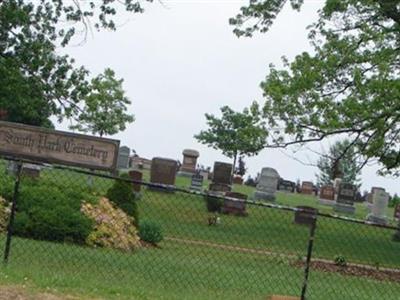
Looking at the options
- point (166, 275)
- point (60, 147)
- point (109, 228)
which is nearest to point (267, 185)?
point (60, 147)

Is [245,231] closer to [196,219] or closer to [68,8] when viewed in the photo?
[196,219]

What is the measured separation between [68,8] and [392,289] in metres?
15.3

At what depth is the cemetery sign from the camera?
14484mm

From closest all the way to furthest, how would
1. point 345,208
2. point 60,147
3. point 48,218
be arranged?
1. point 48,218
2. point 60,147
3. point 345,208

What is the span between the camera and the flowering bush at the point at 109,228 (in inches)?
495

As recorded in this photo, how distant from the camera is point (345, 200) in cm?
3609

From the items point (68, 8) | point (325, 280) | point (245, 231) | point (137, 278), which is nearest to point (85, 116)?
point (68, 8)

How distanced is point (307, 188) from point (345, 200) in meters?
19.5

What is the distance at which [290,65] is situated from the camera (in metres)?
23.4

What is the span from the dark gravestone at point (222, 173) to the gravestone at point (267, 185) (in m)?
1.64

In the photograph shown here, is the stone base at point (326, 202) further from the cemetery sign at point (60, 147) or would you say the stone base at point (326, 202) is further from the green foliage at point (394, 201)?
the cemetery sign at point (60, 147)

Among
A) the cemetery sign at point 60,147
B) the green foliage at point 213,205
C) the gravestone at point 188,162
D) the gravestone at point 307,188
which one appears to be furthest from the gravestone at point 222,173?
the gravestone at point 307,188

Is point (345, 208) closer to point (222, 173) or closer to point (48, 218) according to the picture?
point (222, 173)

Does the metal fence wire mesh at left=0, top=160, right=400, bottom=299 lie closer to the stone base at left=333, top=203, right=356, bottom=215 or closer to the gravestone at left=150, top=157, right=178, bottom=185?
the gravestone at left=150, top=157, right=178, bottom=185
